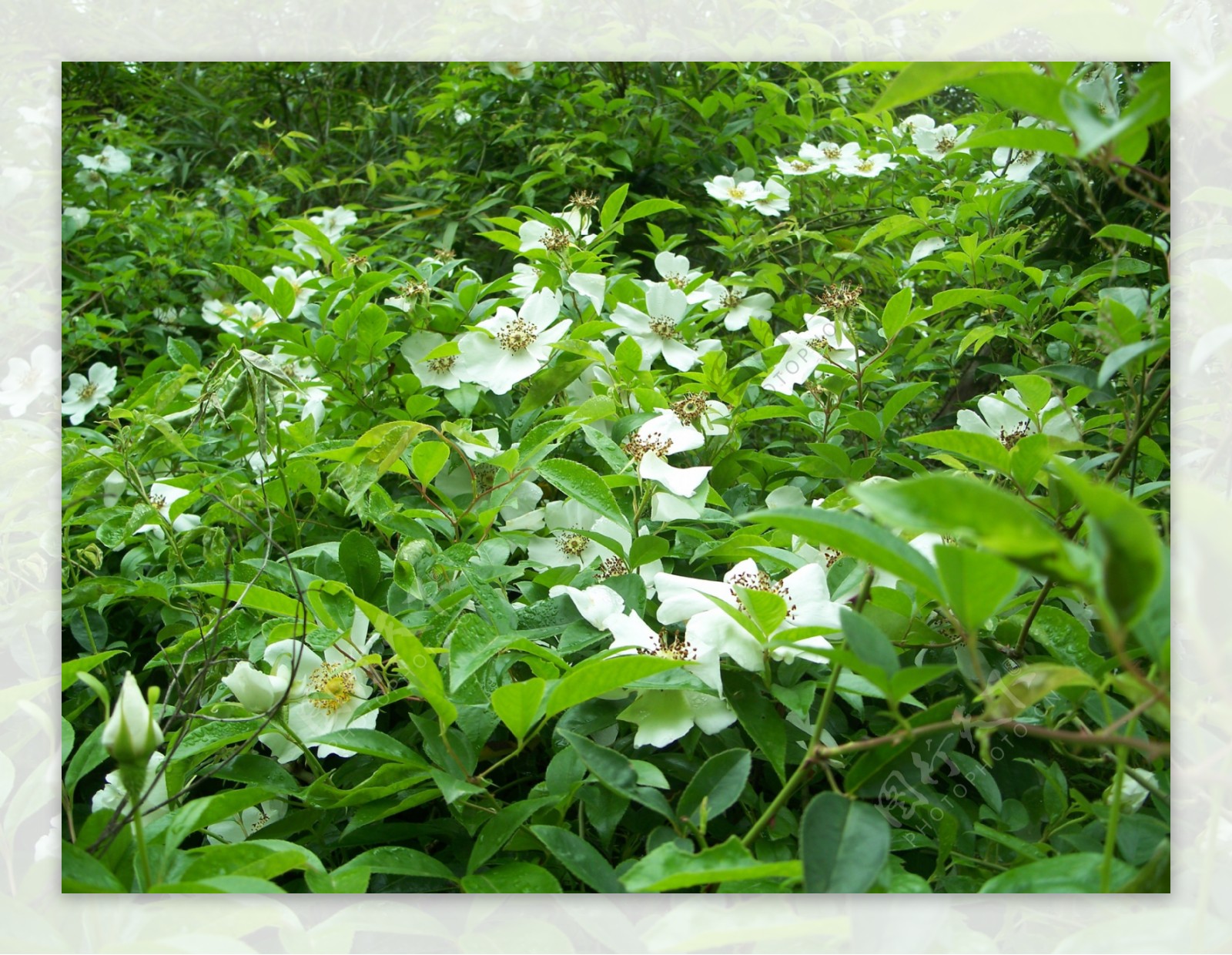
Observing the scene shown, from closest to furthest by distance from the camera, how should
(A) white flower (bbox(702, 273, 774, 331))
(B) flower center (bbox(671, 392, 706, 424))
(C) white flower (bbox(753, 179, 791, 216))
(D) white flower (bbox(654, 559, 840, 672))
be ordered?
(D) white flower (bbox(654, 559, 840, 672))
(B) flower center (bbox(671, 392, 706, 424))
(A) white flower (bbox(702, 273, 774, 331))
(C) white flower (bbox(753, 179, 791, 216))

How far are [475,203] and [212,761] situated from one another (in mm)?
1114

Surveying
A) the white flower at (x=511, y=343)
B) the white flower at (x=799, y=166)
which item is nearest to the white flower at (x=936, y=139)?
the white flower at (x=799, y=166)

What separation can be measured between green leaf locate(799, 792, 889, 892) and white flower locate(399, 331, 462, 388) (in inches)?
21.9

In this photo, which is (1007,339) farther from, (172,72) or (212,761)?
(172,72)

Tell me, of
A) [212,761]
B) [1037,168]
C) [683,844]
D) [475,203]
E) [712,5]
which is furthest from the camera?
[475,203]

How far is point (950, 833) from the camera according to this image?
517mm

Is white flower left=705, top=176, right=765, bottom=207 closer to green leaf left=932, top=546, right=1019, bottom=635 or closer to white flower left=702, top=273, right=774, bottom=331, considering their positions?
white flower left=702, top=273, right=774, bottom=331

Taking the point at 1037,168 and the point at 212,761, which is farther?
the point at 1037,168

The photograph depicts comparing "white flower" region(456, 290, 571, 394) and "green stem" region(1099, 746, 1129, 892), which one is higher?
"white flower" region(456, 290, 571, 394)

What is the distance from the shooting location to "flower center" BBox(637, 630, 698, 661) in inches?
21.0

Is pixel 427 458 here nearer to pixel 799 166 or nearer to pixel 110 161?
pixel 799 166

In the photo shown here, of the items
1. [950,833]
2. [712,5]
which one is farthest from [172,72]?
[950,833]

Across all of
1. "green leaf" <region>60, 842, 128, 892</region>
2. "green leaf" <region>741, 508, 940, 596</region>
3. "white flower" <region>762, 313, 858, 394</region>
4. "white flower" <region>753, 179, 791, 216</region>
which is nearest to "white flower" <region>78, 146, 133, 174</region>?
"white flower" <region>753, 179, 791, 216</region>

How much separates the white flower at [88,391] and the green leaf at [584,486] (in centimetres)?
73
